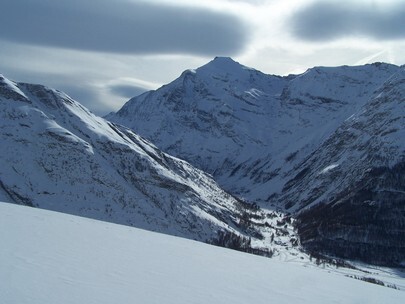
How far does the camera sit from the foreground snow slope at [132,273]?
51.1 feet

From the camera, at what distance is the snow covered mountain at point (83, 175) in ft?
479

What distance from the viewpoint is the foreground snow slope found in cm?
1556

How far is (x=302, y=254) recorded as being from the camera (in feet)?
579

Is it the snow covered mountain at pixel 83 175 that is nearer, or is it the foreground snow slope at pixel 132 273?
the foreground snow slope at pixel 132 273

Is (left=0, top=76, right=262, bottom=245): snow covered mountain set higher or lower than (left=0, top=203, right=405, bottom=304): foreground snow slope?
higher

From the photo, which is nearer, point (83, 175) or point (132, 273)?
point (132, 273)

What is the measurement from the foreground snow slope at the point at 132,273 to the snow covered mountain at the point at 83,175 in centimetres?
11784

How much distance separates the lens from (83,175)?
158000mm

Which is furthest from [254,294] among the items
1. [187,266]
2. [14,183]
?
[14,183]

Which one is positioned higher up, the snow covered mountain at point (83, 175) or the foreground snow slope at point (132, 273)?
the snow covered mountain at point (83, 175)

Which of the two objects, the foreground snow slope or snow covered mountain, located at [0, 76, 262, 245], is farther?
snow covered mountain, located at [0, 76, 262, 245]

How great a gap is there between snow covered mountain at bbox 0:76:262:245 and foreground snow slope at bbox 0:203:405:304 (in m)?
118

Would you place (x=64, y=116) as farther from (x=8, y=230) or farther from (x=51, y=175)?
(x=8, y=230)

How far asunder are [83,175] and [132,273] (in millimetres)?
143529
